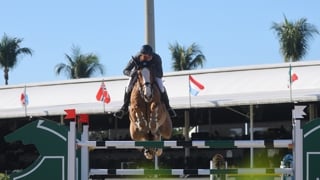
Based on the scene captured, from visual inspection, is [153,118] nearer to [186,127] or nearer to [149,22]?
[149,22]

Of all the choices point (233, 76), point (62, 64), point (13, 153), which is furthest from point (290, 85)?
point (62, 64)

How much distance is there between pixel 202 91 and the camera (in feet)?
91.0

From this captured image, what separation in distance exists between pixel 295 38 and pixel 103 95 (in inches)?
748

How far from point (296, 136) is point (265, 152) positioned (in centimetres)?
2184

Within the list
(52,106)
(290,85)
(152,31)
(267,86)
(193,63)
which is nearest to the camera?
(152,31)

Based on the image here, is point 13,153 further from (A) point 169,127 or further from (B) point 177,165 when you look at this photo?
(A) point 169,127

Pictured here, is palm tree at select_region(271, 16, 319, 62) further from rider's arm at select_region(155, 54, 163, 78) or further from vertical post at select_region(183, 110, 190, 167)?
rider's arm at select_region(155, 54, 163, 78)

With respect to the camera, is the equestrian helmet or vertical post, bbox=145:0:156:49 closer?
the equestrian helmet

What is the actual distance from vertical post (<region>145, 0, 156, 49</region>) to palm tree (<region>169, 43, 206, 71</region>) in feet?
131

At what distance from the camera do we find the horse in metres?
11.1

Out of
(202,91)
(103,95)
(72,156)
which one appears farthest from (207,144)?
(103,95)

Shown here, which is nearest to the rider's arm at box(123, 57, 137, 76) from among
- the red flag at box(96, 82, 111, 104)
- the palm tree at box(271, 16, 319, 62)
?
the red flag at box(96, 82, 111, 104)

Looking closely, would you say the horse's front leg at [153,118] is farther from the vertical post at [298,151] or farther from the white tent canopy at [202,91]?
the white tent canopy at [202,91]

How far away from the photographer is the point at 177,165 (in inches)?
1187
